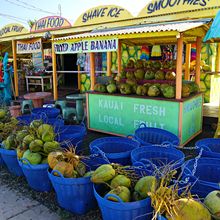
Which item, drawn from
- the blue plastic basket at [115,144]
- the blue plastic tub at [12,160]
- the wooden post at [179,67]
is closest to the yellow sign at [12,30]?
the wooden post at [179,67]

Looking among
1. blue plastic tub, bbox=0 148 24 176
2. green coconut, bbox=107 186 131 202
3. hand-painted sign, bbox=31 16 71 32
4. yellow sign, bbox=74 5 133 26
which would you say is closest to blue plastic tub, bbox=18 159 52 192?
blue plastic tub, bbox=0 148 24 176

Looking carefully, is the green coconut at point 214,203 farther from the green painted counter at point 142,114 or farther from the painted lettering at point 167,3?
the painted lettering at point 167,3

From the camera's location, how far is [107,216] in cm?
226

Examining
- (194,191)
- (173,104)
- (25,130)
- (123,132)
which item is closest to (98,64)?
(123,132)

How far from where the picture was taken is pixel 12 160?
3691 mm

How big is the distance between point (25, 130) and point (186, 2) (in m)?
4.81

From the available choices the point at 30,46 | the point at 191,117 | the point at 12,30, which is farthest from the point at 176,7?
the point at 12,30

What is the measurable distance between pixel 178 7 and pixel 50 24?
4.79m

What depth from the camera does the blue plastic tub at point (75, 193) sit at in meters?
2.60

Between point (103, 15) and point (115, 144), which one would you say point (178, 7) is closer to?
point (103, 15)

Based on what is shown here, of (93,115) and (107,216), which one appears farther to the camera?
(93,115)

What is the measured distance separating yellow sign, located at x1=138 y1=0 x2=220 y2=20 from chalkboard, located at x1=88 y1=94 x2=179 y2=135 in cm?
259

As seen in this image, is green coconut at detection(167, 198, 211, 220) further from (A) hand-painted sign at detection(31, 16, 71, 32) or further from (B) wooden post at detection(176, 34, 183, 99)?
(A) hand-painted sign at detection(31, 16, 71, 32)

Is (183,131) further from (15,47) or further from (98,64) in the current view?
(15,47)
